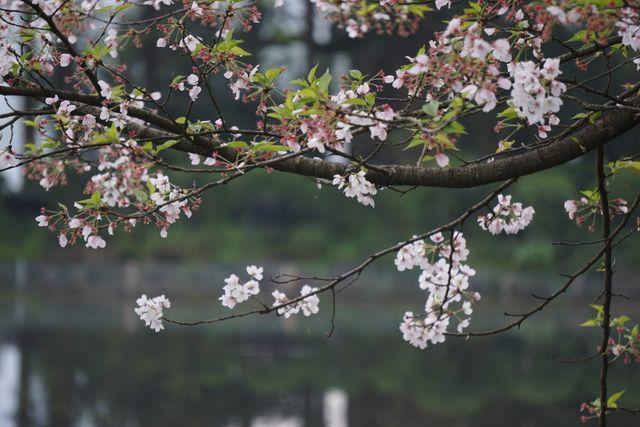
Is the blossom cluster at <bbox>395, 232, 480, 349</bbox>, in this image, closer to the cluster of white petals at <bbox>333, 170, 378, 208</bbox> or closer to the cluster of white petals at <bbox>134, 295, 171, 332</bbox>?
the cluster of white petals at <bbox>333, 170, 378, 208</bbox>

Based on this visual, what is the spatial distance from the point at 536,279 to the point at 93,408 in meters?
8.89

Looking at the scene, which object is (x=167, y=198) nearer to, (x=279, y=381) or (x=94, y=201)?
(x=94, y=201)

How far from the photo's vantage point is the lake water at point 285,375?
6.75 meters

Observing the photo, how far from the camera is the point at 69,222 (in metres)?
2.29

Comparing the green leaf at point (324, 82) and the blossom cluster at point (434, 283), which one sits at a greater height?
the green leaf at point (324, 82)

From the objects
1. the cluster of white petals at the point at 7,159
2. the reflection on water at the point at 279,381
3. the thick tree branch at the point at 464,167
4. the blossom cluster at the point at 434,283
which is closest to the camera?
the thick tree branch at the point at 464,167

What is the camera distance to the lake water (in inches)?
266

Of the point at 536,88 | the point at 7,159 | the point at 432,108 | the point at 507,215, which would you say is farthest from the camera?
the point at 507,215

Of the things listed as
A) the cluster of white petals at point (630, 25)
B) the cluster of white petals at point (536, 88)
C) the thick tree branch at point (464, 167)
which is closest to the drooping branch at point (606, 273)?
the thick tree branch at point (464, 167)

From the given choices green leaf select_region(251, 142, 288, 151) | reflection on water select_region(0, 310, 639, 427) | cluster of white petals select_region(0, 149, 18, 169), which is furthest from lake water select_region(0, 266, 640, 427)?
green leaf select_region(251, 142, 288, 151)

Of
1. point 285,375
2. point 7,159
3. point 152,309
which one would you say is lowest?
point 152,309

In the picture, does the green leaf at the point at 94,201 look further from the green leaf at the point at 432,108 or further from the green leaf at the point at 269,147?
the green leaf at the point at 432,108

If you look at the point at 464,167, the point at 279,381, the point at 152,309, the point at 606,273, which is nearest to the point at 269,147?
the point at 464,167

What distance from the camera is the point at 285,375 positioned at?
26.9 feet
